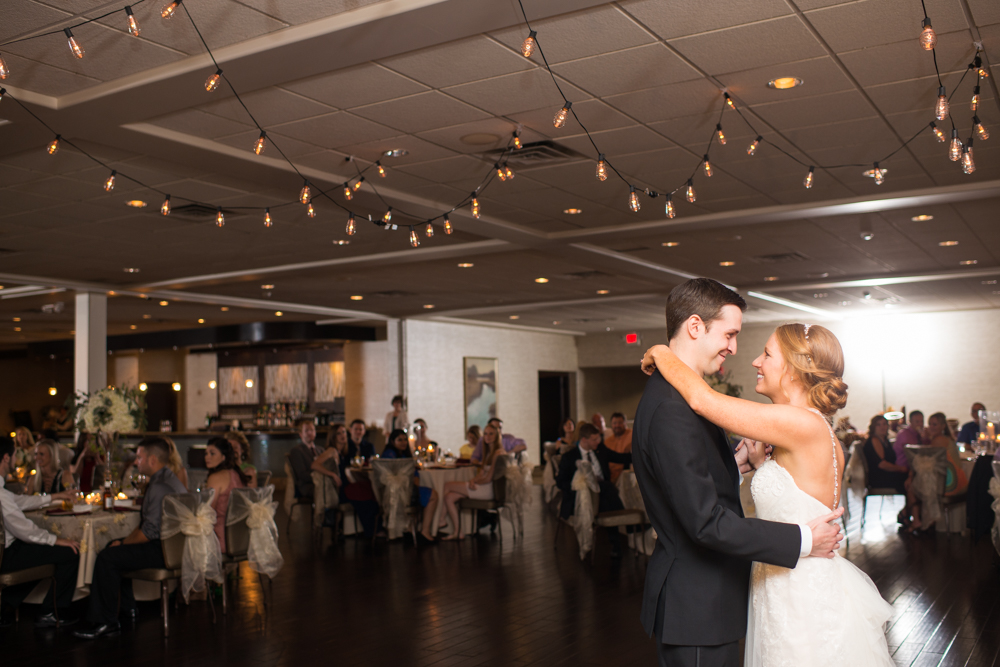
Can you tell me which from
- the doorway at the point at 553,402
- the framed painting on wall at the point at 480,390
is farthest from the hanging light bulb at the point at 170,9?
the doorway at the point at 553,402

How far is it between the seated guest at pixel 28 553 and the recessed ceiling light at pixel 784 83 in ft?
18.5

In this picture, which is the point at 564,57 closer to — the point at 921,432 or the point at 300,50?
the point at 300,50

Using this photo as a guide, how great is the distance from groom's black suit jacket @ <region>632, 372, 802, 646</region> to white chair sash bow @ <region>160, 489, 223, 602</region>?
4547 mm

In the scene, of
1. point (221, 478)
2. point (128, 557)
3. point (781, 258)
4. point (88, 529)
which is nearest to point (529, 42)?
point (221, 478)

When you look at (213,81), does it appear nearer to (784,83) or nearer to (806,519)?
(784,83)

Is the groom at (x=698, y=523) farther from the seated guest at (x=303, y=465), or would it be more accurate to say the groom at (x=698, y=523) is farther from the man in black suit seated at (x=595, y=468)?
the seated guest at (x=303, y=465)

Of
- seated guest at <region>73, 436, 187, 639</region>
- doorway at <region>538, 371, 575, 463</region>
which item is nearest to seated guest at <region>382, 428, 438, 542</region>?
seated guest at <region>73, 436, 187, 639</region>

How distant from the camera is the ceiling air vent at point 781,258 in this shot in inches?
424

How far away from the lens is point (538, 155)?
20.4ft

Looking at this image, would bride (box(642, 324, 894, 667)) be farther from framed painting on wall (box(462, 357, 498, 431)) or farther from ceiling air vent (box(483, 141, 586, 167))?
framed painting on wall (box(462, 357, 498, 431))

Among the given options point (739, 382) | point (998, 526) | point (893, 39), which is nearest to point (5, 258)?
point (893, 39)

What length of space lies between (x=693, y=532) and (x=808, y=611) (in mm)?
521

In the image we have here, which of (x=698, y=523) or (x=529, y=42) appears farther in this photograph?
(x=529, y=42)

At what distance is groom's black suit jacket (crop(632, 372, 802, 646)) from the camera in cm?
194
